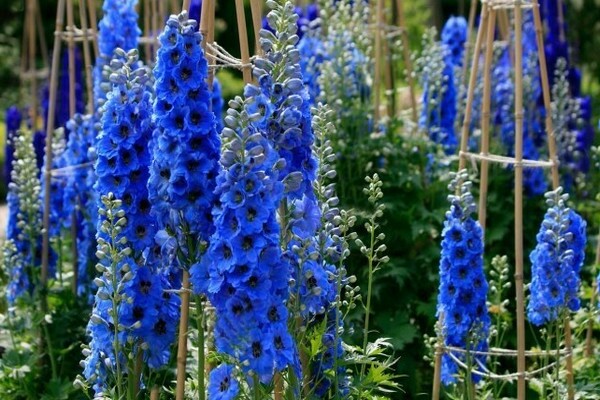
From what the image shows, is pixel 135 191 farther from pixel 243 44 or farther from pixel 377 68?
pixel 377 68

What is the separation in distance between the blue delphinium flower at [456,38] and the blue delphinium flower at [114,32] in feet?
7.51

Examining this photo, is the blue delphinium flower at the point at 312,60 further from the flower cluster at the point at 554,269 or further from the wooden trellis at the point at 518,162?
the flower cluster at the point at 554,269

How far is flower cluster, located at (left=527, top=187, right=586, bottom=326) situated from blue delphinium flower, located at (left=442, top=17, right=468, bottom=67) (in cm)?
300

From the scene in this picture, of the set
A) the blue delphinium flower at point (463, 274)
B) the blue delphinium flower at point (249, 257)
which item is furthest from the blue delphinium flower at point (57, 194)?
the blue delphinium flower at point (249, 257)

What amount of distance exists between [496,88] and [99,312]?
3.80 m

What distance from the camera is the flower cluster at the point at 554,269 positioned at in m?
3.76

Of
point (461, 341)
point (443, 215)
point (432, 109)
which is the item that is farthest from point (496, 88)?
point (461, 341)

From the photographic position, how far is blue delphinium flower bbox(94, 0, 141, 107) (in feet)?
16.7

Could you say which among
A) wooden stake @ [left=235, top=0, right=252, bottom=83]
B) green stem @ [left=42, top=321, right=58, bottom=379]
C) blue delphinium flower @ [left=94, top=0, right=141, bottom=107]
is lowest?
green stem @ [left=42, top=321, right=58, bottom=379]

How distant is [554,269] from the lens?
148 inches

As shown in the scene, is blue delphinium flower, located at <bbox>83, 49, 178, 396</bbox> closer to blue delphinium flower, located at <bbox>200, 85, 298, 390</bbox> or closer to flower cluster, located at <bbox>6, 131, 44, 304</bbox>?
blue delphinium flower, located at <bbox>200, 85, 298, 390</bbox>

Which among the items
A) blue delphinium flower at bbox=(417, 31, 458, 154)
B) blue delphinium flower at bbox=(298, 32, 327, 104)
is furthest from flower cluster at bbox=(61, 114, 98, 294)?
blue delphinium flower at bbox=(417, 31, 458, 154)

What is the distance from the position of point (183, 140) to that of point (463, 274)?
1245mm

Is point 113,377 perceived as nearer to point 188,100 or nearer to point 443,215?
point 188,100
